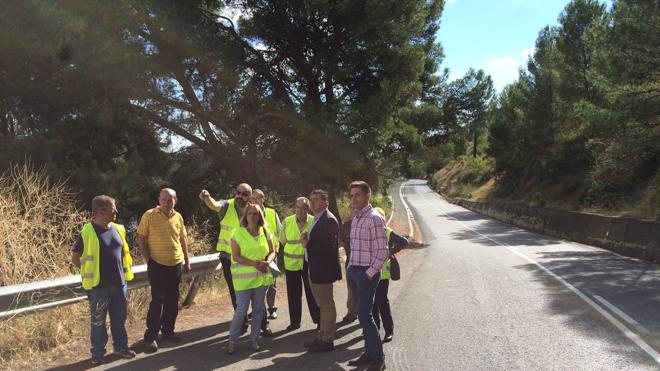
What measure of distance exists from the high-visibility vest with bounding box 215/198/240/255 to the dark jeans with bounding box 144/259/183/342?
2.16ft

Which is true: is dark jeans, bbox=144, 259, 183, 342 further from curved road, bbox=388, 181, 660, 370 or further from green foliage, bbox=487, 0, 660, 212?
green foliage, bbox=487, 0, 660, 212

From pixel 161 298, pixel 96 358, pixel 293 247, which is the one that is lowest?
pixel 96 358

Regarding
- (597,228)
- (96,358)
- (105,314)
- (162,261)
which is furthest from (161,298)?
(597,228)

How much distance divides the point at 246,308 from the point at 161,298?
1101mm

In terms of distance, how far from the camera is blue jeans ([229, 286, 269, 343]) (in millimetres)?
5445

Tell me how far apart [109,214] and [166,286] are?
1.17 meters

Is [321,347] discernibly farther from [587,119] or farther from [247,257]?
[587,119]

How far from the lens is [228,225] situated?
252 inches

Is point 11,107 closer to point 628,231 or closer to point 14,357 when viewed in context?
point 14,357

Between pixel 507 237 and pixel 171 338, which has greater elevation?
pixel 171 338

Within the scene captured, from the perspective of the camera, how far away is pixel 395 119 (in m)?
17.8

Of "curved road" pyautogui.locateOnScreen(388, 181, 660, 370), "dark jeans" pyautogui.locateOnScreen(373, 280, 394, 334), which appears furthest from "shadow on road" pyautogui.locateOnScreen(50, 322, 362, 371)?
"curved road" pyautogui.locateOnScreen(388, 181, 660, 370)

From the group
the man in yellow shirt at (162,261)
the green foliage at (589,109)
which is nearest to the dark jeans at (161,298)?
the man in yellow shirt at (162,261)

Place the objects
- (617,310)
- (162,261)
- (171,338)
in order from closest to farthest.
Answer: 1. (162,261)
2. (171,338)
3. (617,310)
